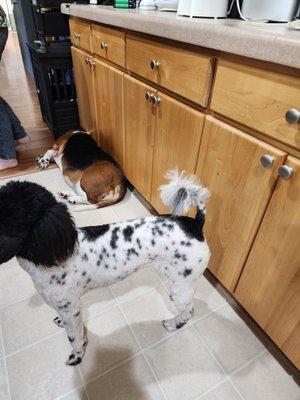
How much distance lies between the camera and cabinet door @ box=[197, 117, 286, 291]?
847 millimetres

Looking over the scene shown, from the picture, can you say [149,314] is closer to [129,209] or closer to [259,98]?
[129,209]

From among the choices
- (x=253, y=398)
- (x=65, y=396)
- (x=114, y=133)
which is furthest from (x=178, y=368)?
(x=114, y=133)

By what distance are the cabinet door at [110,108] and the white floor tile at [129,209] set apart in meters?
0.26

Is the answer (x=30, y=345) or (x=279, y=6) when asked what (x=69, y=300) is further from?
(x=279, y=6)

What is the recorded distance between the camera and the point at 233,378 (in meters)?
1.01

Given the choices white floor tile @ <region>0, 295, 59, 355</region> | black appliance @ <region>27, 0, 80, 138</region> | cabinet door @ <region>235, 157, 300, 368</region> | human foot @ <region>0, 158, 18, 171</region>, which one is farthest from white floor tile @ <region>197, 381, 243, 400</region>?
black appliance @ <region>27, 0, 80, 138</region>

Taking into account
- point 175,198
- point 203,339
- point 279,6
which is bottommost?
point 203,339

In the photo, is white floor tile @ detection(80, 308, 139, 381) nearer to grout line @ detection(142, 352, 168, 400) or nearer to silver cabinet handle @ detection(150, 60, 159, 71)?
grout line @ detection(142, 352, 168, 400)

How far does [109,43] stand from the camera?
1528 mm

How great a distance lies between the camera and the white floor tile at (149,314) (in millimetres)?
1127

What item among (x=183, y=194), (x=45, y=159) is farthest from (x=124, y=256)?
(x=45, y=159)

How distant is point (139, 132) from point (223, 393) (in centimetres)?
125

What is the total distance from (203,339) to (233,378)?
0.17m

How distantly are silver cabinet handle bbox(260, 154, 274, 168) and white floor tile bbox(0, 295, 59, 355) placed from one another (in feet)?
3.40
